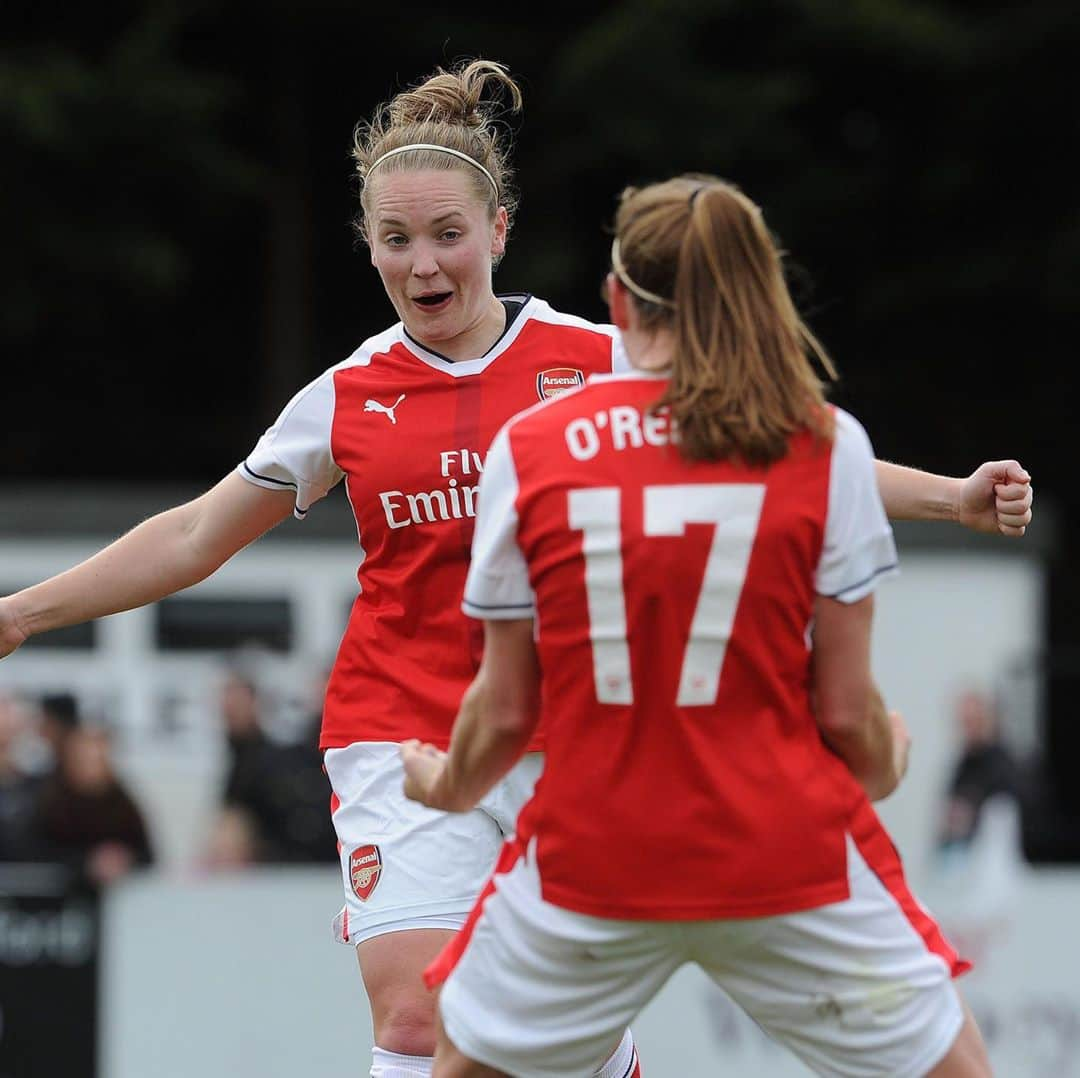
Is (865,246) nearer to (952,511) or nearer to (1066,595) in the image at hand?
(1066,595)

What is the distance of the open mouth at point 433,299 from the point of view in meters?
4.25

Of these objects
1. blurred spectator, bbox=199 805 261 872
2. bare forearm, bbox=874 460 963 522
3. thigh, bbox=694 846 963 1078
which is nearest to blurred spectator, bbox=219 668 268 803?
blurred spectator, bbox=199 805 261 872

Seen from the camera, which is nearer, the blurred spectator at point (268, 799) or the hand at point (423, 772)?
the hand at point (423, 772)

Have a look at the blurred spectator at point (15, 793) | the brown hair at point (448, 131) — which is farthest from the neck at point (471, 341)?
the blurred spectator at point (15, 793)

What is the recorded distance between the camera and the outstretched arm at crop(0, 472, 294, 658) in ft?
14.0

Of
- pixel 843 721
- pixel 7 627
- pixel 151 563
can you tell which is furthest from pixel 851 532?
pixel 7 627

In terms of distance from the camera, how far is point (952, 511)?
3.96m

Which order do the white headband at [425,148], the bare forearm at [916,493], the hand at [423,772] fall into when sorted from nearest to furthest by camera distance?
the hand at [423,772] → the bare forearm at [916,493] → the white headband at [425,148]

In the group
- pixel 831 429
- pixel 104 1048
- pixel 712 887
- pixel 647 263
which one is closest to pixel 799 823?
pixel 712 887

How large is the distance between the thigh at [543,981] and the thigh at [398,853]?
0.85 m

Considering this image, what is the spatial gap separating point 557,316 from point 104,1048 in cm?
478

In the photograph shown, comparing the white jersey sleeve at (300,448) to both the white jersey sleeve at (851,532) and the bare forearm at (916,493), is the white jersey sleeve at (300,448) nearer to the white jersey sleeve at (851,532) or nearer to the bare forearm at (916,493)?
the bare forearm at (916,493)

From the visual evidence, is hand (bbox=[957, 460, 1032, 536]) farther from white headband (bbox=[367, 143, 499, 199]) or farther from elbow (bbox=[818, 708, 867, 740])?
white headband (bbox=[367, 143, 499, 199])

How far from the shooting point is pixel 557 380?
430cm
